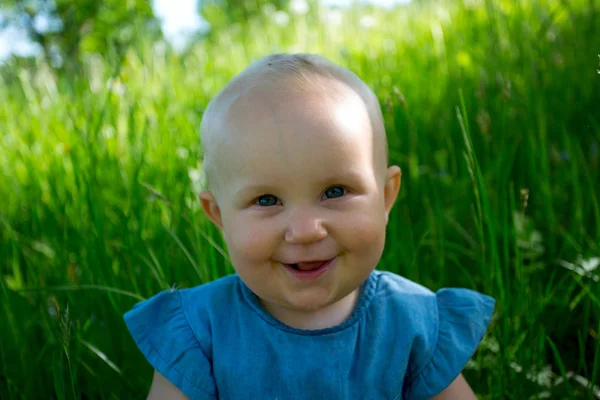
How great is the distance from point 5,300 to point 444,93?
210 centimetres

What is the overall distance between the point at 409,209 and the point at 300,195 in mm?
1116

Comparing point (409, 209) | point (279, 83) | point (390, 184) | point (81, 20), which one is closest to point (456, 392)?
point (390, 184)

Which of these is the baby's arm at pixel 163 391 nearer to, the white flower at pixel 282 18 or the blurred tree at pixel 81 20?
Result: the blurred tree at pixel 81 20

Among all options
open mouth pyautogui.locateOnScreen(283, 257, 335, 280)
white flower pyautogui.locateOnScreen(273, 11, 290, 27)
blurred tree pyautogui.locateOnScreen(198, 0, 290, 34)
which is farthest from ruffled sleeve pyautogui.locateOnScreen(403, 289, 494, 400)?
blurred tree pyautogui.locateOnScreen(198, 0, 290, 34)

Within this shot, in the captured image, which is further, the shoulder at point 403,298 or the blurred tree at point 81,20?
the blurred tree at point 81,20

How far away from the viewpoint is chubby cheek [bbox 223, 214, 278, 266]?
130cm

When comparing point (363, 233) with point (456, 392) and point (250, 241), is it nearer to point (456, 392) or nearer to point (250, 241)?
point (250, 241)

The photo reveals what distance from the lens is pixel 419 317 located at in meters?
1.49

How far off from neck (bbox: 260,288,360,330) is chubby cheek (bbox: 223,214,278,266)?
0.16 meters

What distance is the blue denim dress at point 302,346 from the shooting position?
55.3 inches

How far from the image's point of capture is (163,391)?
1.46 m

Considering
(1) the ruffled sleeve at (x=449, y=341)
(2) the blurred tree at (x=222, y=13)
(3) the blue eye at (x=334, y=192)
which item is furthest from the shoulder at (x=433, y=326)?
(2) the blurred tree at (x=222, y=13)

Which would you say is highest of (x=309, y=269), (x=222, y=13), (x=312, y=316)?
(x=222, y=13)

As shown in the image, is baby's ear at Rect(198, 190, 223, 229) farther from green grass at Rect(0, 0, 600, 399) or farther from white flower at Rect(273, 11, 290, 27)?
white flower at Rect(273, 11, 290, 27)
